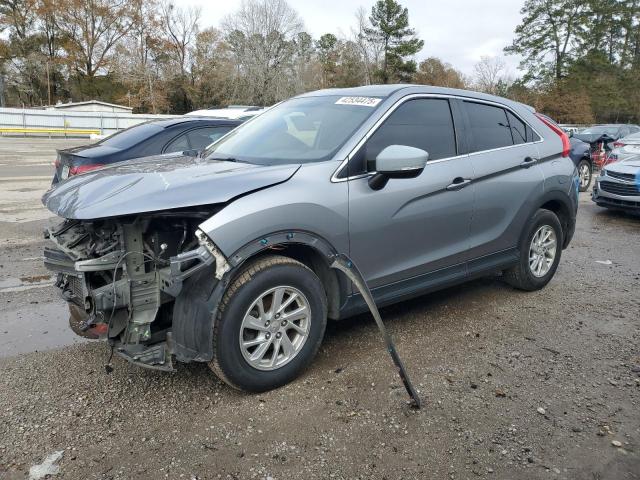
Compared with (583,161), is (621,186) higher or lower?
lower

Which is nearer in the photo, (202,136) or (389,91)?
(389,91)

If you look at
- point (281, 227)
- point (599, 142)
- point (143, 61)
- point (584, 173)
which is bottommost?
point (281, 227)

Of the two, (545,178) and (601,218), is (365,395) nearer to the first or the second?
(545,178)

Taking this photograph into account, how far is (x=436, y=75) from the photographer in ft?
212

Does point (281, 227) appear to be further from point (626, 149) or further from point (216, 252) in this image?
point (626, 149)

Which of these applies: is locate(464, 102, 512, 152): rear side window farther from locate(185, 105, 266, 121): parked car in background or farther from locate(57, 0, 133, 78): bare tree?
locate(57, 0, 133, 78): bare tree

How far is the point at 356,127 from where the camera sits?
369 centimetres

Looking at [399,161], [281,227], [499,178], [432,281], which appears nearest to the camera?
A: [281,227]

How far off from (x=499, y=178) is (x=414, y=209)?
1.14 meters

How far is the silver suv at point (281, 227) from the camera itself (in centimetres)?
295

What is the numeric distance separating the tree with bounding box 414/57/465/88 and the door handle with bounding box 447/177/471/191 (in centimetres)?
5925

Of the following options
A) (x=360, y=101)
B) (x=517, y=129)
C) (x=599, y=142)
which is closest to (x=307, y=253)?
(x=360, y=101)

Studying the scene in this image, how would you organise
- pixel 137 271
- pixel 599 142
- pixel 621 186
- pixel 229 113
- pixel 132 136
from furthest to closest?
pixel 599 142
pixel 621 186
pixel 229 113
pixel 132 136
pixel 137 271

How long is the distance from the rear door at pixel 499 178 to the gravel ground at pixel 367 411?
2.27ft
